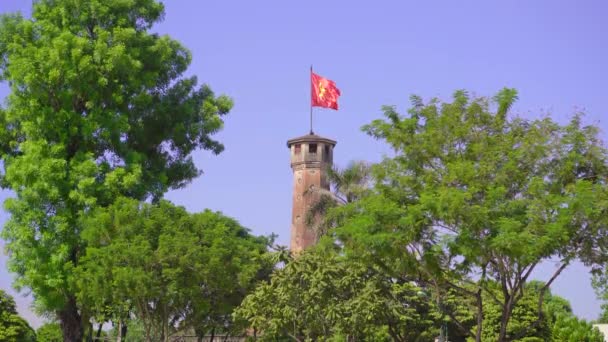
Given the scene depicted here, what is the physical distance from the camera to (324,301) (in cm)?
2303

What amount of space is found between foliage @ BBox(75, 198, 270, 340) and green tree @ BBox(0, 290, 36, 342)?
13936 millimetres

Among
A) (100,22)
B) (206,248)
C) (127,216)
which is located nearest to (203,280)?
(206,248)

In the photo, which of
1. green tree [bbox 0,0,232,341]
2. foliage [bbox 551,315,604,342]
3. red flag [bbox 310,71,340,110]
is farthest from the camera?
red flag [bbox 310,71,340,110]

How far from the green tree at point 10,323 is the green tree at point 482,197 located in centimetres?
2368

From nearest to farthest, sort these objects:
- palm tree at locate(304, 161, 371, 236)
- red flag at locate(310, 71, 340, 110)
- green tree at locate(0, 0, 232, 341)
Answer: green tree at locate(0, 0, 232, 341) < palm tree at locate(304, 161, 371, 236) < red flag at locate(310, 71, 340, 110)

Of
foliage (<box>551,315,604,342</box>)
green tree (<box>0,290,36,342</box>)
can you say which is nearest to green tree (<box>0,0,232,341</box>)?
green tree (<box>0,290,36,342</box>)

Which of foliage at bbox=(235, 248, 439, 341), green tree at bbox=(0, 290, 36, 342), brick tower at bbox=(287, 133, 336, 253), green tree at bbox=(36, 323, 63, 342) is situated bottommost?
foliage at bbox=(235, 248, 439, 341)

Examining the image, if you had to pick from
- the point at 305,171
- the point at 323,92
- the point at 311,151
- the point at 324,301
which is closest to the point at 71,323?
the point at 324,301

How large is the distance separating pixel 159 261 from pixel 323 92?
80.4 ft

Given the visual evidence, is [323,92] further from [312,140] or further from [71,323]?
[71,323]

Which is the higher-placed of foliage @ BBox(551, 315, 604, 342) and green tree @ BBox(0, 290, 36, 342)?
green tree @ BBox(0, 290, 36, 342)

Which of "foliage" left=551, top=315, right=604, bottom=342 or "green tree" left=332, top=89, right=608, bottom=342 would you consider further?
"foliage" left=551, top=315, right=604, bottom=342

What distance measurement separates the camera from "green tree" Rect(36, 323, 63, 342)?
155 ft

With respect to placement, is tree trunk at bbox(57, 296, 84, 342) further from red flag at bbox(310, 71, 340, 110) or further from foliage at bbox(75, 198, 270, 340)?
red flag at bbox(310, 71, 340, 110)
